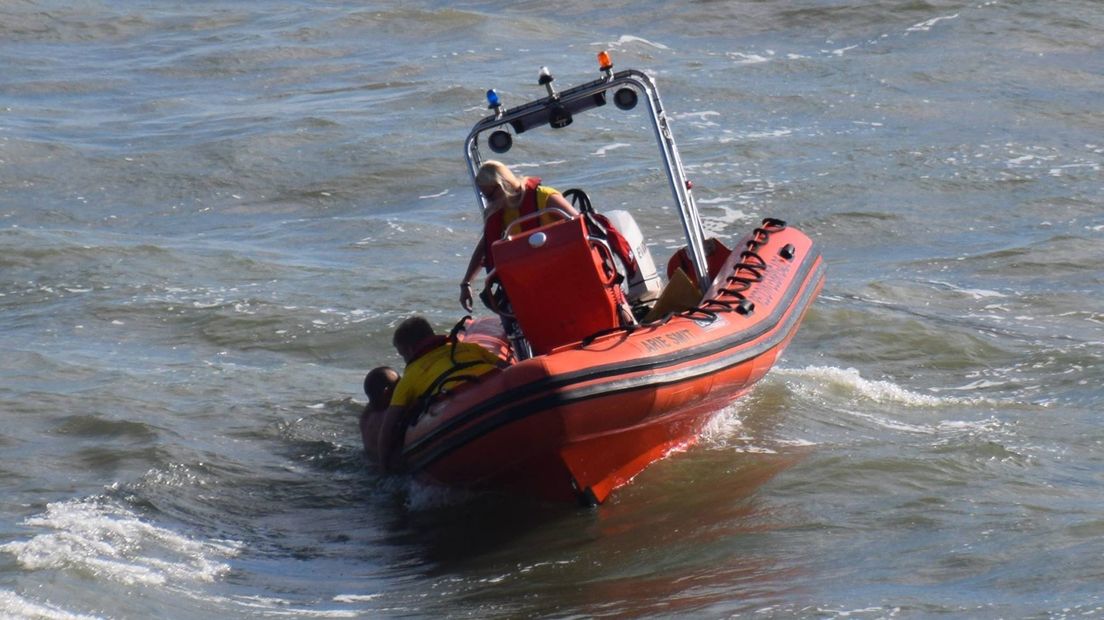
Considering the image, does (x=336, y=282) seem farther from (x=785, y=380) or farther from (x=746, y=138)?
(x=746, y=138)

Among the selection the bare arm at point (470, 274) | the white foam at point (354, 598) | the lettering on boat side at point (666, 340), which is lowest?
the white foam at point (354, 598)

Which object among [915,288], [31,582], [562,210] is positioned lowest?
[915,288]

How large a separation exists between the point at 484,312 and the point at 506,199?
307 cm

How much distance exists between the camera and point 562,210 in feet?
20.8

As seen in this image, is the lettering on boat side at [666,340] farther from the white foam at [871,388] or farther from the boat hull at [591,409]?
the white foam at [871,388]

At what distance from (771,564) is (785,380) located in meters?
2.66

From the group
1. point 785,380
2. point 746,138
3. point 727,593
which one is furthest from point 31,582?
point 746,138

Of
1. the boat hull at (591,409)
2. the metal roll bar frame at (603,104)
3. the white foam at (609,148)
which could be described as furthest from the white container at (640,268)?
the white foam at (609,148)

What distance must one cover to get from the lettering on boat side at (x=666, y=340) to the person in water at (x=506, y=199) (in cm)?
75

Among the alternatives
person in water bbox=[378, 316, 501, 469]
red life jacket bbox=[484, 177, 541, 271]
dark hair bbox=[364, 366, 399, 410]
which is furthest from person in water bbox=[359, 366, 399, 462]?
red life jacket bbox=[484, 177, 541, 271]

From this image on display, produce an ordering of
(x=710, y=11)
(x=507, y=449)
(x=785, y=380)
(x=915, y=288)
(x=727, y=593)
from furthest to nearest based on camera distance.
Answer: (x=710, y=11) → (x=915, y=288) → (x=785, y=380) → (x=507, y=449) → (x=727, y=593)

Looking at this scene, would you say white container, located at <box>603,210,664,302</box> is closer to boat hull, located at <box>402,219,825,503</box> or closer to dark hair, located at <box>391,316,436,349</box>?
boat hull, located at <box>402,219,825,503</box>

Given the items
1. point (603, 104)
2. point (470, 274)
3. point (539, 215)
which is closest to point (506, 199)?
point (539, 215)

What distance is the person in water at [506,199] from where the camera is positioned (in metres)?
6.47
